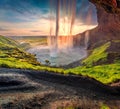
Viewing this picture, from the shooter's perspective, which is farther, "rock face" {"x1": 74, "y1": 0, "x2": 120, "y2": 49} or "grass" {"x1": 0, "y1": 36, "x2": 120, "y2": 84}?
"rock face" {"x1": 74, "y1": 0, "x2": 120, "y2": 49}

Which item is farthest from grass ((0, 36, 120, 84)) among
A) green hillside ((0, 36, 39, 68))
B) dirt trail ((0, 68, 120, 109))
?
dirt trail ((0, 68, 120, 109))

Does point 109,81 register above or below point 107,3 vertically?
below

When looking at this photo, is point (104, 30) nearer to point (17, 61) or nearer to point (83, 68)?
point (83, 68)

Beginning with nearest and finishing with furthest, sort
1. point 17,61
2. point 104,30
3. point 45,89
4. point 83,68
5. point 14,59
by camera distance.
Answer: point 45,89
point 17,61
point 14,59
point 83,68
point 104,30

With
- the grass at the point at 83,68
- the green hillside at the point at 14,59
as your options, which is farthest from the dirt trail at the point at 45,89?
the green hillside at the point at 14,59

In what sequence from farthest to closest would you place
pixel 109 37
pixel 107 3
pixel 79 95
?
pixel 109 37, pixel 107 3, pixel 79 95

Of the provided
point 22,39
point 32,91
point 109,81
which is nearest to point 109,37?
point 22,39

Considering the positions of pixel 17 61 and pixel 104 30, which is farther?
pixel 104 30

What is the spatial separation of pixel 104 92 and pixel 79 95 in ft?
20.8

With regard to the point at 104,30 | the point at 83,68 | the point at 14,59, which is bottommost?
the point at 83,68

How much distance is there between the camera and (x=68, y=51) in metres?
152

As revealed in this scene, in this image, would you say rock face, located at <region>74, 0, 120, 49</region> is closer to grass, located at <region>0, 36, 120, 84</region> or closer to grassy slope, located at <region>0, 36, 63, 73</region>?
grass, located at <region>0, 36, 120, 84</region>

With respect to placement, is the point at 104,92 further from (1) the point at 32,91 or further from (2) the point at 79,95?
(1) the point at 32,91

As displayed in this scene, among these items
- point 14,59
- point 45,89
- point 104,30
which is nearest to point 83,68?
point 14,59
